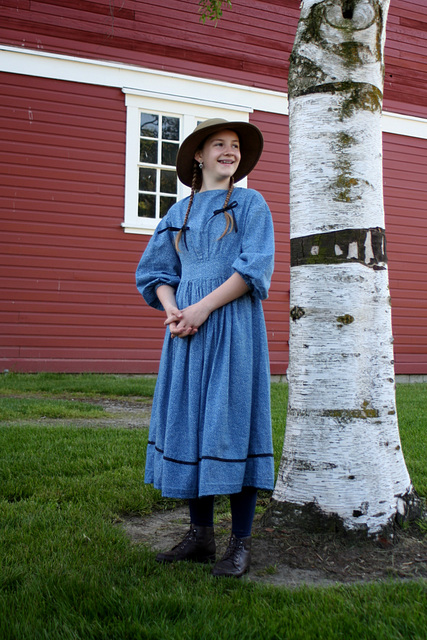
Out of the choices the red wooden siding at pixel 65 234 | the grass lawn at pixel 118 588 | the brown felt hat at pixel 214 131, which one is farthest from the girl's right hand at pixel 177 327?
the red wooden siding at pixel 65 234

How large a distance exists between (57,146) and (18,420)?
13.5ft

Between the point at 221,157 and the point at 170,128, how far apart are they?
639 centimetres

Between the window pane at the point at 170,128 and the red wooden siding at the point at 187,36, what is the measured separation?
26.2 inches

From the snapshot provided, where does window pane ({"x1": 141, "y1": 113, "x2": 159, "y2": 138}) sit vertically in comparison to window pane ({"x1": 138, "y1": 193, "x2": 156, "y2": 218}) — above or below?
above

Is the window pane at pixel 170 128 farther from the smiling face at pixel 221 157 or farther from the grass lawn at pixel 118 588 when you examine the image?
the smiling face at pixel 221 157

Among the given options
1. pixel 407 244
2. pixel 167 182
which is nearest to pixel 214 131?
pixel 167 182

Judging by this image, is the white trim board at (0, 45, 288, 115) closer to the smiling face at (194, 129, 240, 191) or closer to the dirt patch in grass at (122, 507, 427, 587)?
the smiling face at (194, 129, 240, 191)

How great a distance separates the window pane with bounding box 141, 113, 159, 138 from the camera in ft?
27.8

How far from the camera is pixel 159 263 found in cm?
275

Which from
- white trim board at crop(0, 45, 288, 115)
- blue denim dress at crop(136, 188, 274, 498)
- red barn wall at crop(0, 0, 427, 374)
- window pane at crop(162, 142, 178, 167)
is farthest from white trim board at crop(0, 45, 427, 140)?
blue denim dress at crop(136, 188, 274, 498)

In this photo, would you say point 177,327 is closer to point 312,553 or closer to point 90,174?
point 312,553

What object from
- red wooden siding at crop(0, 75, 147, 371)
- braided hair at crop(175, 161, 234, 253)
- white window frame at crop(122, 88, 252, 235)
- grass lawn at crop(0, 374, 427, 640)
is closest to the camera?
grass lawn at crop(0, 374, 427, 640)

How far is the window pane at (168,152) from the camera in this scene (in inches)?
339

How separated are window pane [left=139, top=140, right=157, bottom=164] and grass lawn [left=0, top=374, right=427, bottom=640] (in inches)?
218
